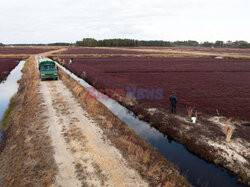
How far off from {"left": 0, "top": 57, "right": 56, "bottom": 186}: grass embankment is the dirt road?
1.65 ft

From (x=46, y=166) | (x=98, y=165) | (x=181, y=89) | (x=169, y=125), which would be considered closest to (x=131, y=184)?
(x=98, y=165)

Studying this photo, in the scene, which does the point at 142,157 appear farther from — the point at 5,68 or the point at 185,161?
the point at 5,68

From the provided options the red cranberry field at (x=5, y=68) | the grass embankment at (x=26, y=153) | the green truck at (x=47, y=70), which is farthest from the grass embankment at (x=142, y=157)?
the red cranberry field at (x=5, y=68)

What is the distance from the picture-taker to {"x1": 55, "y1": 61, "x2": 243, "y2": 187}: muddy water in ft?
27.4

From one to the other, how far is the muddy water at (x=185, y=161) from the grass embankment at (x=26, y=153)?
6524 mm

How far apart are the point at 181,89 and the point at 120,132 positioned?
15.9 meters

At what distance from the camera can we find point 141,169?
8.09 m

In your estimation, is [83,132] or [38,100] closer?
[83,132]

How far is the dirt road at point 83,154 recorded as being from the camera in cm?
732

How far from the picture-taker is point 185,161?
9.78 metres

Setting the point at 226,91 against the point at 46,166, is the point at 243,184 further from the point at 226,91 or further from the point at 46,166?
the point at 226,91

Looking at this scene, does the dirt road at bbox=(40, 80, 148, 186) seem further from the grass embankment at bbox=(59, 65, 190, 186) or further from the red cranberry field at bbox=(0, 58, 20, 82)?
the red cranberry field at bbox=(0, 58, 20, 82)

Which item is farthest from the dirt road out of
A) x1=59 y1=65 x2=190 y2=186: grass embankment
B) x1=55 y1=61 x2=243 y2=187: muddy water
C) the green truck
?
the green truck

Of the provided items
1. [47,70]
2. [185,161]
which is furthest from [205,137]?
[47,70]
